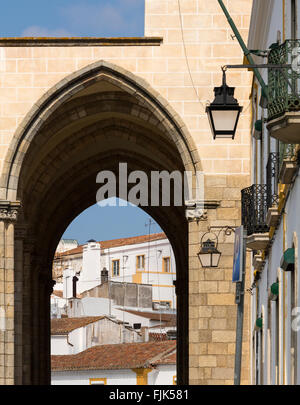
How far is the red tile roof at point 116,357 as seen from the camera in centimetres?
4897

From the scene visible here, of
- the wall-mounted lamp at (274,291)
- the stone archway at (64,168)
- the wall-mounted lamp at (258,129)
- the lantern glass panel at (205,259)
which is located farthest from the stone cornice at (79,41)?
the wall-mounted lamp at (274,291)

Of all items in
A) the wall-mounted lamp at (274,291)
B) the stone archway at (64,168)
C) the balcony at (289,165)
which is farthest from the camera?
the stone archway at (64,168)

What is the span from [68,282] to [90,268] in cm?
136

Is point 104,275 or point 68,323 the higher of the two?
point 104,275

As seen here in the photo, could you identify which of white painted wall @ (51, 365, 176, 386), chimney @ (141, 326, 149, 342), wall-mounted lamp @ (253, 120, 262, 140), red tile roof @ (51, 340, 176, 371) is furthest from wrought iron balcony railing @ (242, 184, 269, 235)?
chimney @ (141, 326, 149, 342)

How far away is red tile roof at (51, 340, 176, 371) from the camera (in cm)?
4897

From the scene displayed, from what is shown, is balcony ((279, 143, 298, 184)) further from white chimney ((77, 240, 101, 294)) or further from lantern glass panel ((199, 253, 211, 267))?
white chimney ((77, 240, 101, 294))

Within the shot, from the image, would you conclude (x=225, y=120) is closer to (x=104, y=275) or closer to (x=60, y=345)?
(x=60, y=345)

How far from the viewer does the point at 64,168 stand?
26.3 metres

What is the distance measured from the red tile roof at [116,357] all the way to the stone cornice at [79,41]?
2836 cm

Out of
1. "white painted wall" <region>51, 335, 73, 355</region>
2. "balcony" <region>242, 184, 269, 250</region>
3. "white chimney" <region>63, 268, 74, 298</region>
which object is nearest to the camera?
"balcony" <region>242, 184, 269, 250</region>

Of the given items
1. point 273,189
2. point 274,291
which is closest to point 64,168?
point 273,189

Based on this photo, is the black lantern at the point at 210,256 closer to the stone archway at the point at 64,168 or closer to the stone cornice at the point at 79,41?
the stone archway at the point at 64,168
